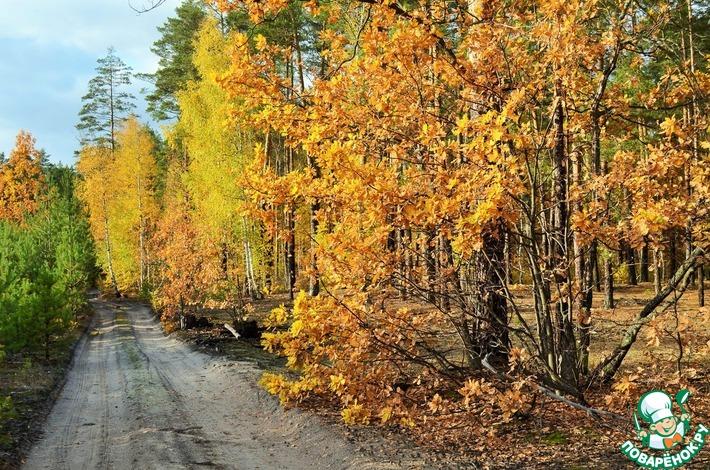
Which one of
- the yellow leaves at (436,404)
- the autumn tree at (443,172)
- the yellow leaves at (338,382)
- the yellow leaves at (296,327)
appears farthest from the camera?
the yellow leaves at (338,382)

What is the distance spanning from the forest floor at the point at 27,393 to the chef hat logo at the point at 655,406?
22.9 ft

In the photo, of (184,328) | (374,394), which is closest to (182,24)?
(184,328)

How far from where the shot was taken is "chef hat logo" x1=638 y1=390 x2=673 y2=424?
16.1 ft

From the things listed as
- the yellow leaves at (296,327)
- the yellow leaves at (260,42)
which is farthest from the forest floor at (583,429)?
the yellow leaves at (260,42)

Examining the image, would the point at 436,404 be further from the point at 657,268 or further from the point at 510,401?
the point at 657,268

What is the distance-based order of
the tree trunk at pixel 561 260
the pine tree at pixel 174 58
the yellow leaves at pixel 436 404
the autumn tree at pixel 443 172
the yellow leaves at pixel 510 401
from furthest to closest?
the pine tree at pixel 174 58, the tree trunk at pixel 561 260, the yellow leaves at pixel 436 404, the autumn tree at pixel 443 172, the yellow leaves at pixel 510 401

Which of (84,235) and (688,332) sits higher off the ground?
(84,235)

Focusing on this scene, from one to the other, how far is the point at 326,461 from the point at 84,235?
1263 inches

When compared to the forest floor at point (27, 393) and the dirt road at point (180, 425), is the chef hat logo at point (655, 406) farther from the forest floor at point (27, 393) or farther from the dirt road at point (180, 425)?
the forest floor at point (27, 393)

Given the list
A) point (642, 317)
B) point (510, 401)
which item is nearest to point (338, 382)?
point (510, 401)

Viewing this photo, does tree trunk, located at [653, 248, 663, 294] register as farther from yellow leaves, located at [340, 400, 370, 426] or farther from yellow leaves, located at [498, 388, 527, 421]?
yellow leaves, located at [340, 400, 370, 426]

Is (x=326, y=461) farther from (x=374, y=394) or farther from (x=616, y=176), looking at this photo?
(x=616, y=176)

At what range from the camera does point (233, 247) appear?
810 inches

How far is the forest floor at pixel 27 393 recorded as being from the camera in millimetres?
7039
